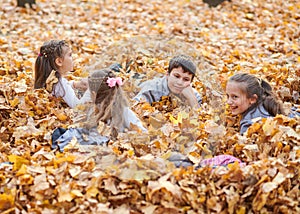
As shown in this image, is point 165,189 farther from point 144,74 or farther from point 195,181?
point 144,74

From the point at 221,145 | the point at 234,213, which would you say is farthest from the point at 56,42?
the point at 234,213

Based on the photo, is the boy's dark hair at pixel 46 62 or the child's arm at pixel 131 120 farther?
the boy's dark hair at pixel 46 62

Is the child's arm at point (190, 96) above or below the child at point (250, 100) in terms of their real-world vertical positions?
below

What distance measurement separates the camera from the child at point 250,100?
12.0ft

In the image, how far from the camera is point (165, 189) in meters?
2.61

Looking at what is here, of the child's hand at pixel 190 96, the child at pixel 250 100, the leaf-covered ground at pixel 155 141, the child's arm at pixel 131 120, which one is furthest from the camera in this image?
the child's hand at pixel 190 96

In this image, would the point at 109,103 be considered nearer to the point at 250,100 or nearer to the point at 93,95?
the point at 93,95

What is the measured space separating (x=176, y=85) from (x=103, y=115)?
986 mm

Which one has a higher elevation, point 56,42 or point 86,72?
point 56,42

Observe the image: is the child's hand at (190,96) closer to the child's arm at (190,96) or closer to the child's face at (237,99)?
the child's arm at (190,96)

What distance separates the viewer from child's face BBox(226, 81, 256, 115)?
365 cm

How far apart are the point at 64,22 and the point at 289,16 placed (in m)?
3.74

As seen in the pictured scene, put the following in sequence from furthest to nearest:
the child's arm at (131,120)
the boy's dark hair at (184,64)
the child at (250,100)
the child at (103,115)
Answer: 1. the boy's dark hair at (184,64)
2. the child at (250,100)
3. the child's arm at (131,120)
4. the child at (103,115)

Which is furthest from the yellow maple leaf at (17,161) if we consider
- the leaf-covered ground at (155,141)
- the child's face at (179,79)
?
the child's face at (179,79)
